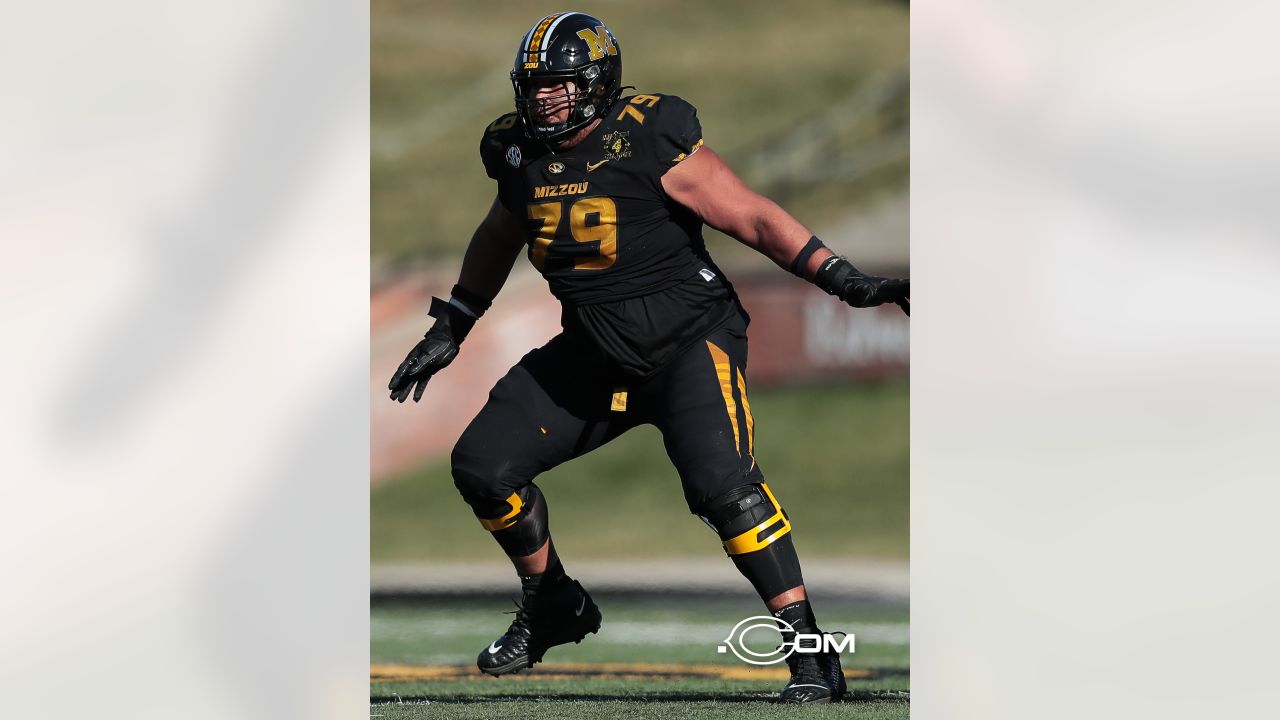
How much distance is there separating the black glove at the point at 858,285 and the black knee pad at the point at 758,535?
0.61 metres

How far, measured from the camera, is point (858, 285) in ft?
13.5

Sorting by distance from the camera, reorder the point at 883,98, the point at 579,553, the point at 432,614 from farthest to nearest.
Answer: the point at 883,98
the point at 579,553
the point at 432,614

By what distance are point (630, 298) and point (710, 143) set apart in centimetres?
516

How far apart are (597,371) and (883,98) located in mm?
5476

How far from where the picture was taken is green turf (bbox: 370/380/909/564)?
26.1 feet

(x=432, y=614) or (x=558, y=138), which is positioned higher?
(x=558, y=138)

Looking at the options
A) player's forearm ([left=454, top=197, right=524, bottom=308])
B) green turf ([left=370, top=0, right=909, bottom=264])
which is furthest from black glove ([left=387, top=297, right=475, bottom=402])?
green turf ([left=370, top=0, right=909, bottom=264])

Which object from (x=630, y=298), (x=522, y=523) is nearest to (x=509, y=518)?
(x=522, y=523)

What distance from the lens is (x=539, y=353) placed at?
4664mm

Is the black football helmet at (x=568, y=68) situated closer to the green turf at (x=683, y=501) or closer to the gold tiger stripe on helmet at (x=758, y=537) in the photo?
the gold tiger stripe on helmet at (x=758, y=537)

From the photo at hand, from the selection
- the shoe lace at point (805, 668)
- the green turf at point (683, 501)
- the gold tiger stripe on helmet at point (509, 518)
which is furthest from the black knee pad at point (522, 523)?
the green turf at point (683, 501)

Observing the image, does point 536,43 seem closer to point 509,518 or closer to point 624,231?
point 624,231
